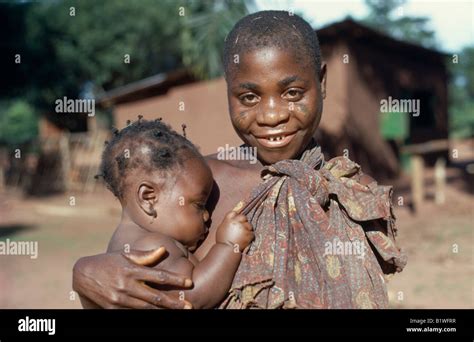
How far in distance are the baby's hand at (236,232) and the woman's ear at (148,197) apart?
0.25 m

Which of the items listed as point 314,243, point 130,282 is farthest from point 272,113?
point 130,282

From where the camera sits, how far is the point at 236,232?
1.72 m

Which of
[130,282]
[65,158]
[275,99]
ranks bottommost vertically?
[130,282]

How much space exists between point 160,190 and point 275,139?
0.41 meters

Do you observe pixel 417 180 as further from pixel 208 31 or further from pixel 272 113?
pixel 272 113

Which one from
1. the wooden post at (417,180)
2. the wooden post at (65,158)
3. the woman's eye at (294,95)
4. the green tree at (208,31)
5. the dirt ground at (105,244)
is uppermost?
the green tree at (208,31)

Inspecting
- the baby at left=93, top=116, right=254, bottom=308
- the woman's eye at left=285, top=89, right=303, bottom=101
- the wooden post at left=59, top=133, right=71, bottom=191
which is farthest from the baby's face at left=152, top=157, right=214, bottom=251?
the wooden post at left=59, top=133, right=71, bottom=191

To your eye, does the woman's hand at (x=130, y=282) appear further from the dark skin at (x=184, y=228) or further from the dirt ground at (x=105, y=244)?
the dirt ground at (x=105, y=244)

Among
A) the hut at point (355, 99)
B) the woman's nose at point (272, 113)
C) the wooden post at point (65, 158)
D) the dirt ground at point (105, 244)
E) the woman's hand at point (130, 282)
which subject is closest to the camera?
the woman's hand at point (130, 282)

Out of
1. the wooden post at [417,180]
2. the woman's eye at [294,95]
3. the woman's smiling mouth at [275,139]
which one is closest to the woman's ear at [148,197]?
the woman's smiling mouth at [275,139]

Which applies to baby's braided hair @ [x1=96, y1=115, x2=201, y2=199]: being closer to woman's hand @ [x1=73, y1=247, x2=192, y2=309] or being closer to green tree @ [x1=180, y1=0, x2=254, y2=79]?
woman's hand @ [x1=73, y1=247, x2=192, y2=309]

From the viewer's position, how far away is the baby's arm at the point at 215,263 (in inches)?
67.0

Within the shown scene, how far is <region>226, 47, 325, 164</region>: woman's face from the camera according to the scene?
1750 mm
